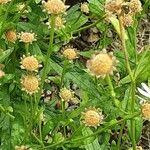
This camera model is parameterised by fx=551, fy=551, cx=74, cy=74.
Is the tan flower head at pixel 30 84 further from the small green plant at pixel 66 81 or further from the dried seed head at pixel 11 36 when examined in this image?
the dried seed head at pixel 11 36

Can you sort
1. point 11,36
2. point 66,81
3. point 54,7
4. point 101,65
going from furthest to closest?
point 66,81
point 11,36
point 54,7
point 101,65

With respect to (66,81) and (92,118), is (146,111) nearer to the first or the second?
(92,118)

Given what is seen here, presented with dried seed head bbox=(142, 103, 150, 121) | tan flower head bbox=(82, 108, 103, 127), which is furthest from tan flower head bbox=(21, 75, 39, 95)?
dried seed head bbox=(142, 103, 150, 121)

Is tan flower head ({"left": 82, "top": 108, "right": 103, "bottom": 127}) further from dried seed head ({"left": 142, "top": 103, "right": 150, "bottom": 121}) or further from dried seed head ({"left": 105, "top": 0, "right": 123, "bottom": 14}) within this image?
dried seed head ({"left": 105, "top": 0, "right": 123, "bottom": 14})

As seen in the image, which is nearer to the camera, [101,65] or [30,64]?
[101,65]

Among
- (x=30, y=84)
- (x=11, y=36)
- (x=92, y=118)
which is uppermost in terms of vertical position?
(x=11, y=36)

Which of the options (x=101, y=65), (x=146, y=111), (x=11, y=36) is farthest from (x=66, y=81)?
(x=101, y=65)

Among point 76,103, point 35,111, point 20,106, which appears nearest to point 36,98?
point 35,111

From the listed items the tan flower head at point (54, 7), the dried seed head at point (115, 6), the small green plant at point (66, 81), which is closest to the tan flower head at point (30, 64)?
the small green plant at point (66, 81)
